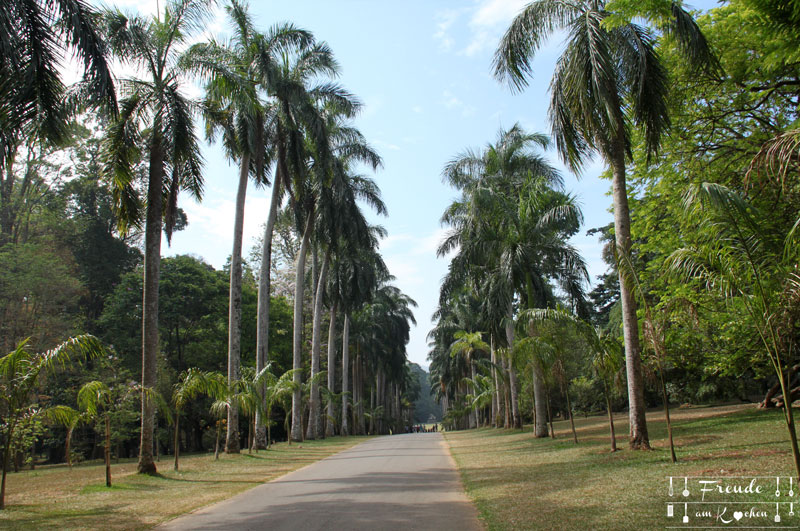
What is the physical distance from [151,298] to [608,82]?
12.7m

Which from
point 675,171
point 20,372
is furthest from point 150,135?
point 675,171

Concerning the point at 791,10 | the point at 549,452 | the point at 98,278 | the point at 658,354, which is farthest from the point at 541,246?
the point at 98,278

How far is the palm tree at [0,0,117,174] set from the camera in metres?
8.13

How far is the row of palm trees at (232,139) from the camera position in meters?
9.11

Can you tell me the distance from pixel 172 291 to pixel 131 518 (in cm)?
2942

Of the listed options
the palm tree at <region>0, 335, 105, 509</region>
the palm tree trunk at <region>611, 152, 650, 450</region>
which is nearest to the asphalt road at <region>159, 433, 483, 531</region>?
the palm tree at <region>0, 335, 105, 509</region>

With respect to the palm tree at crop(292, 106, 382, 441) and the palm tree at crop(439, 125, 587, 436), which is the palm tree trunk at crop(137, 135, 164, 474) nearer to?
the palm tree at crop(292, 106, 382, 441)

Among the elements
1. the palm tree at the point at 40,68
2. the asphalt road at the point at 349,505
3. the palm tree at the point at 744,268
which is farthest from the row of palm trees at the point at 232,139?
the palm tree at the point at 744,268

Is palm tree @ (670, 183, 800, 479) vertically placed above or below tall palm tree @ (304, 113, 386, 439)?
below

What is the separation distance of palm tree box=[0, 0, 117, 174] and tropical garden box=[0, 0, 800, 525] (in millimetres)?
37

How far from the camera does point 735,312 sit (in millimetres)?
13070

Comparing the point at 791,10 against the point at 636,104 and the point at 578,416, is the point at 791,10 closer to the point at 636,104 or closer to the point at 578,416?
the point at 636,104

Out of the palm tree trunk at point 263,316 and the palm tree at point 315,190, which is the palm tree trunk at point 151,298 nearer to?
the palm tree trunk at point 263,316

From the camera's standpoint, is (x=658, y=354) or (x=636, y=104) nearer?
(x=658, y=354)
